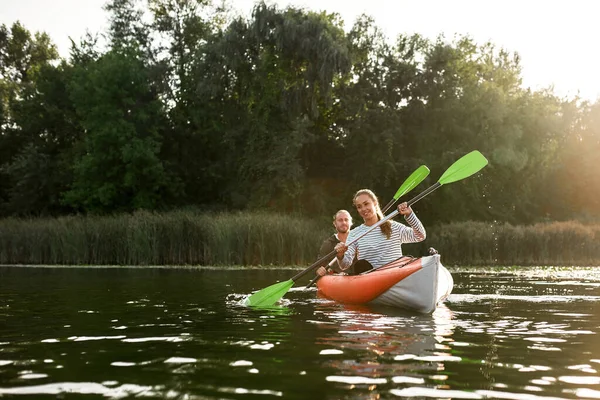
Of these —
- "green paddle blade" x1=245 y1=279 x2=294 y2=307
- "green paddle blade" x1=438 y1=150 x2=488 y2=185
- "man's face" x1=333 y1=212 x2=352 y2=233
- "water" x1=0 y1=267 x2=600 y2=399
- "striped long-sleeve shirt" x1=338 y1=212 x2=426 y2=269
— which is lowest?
"water" x1=0 y1=267 x2=600 y2=399

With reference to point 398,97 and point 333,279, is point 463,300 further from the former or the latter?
point 398,97

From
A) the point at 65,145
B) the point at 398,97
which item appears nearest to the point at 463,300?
the point at 398,97

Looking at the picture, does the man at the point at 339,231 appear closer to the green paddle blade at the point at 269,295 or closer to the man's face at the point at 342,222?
the man's face at the point at 342,222

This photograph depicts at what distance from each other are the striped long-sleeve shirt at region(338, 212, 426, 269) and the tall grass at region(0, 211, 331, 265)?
9.86 m

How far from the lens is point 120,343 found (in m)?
5.96

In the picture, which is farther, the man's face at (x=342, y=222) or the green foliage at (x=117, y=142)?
the green foliage at (x=117, y=142)

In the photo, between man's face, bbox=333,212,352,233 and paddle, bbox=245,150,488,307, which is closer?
paddle, bbox=245,150,488,307

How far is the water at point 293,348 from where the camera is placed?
4266 millimetres

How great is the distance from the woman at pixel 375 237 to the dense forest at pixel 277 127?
731 inches

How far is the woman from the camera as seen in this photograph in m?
8.70

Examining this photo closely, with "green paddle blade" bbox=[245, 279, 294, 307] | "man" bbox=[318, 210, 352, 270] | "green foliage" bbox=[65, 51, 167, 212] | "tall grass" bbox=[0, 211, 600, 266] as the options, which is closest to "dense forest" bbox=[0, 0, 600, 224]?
"green foliage" bbox=[65, 51, 167, 212]

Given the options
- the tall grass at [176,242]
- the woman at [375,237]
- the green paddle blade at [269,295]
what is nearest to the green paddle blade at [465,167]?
the woman at [375,237]

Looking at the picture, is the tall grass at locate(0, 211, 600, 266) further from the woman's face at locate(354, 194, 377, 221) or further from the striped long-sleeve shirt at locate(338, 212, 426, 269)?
the woman's face at locate(354, 194, 377, 221)

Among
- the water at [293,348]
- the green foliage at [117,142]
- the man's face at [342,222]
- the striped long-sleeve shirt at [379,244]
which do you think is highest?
the green foliage at [117,142]
